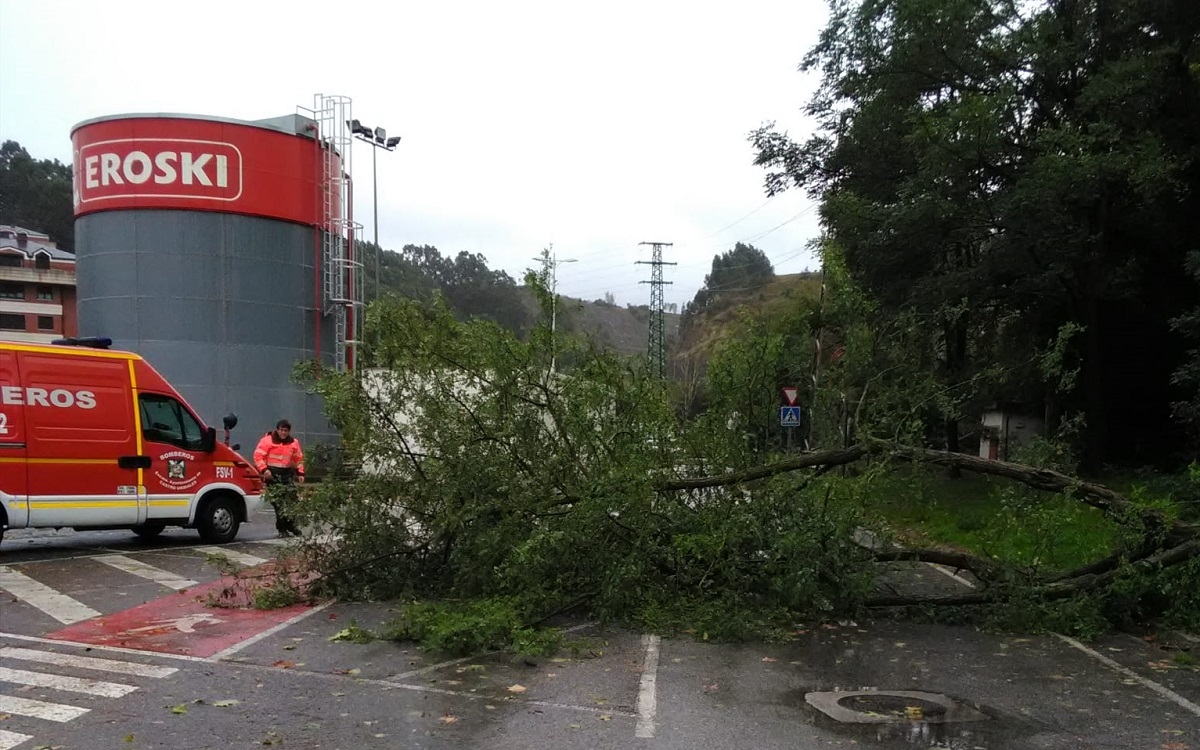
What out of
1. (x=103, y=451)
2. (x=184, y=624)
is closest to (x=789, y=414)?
(x=184, y=624)

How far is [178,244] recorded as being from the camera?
84.9 feet

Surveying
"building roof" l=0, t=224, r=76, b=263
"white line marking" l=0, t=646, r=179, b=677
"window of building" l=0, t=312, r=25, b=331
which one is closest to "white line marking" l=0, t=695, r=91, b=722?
"white line marking" l=0, t=646, r=179, b=677

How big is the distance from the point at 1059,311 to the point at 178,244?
2238 centimetres

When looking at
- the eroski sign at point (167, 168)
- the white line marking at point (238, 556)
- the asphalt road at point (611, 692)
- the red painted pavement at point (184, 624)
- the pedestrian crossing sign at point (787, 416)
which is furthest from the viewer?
the eroski sign at point (167, 168)

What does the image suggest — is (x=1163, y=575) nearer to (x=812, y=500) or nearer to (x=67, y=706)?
(x=812, y=500)

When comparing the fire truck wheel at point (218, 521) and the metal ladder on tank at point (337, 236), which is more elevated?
the metal ladder on tank at point (337, 236)

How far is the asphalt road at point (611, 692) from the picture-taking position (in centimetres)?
525

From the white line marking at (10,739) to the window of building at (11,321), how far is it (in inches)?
2807

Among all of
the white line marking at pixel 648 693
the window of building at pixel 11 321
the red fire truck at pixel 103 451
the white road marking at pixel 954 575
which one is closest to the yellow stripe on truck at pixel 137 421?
the red fire truck at pixel 103 451

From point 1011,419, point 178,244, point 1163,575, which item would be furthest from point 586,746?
point 1011,419

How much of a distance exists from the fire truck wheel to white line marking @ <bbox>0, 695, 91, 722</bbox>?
297 inches

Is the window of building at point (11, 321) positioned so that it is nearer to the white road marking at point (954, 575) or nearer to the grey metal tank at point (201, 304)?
the grey metal tank at point (201, 304)

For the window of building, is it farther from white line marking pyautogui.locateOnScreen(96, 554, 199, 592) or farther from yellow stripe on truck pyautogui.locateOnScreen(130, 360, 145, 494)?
white line marking pyautogui.locateOnScreen(96, 554, 199, 592)

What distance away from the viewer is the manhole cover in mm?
5766
